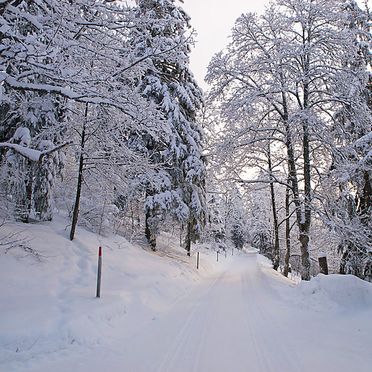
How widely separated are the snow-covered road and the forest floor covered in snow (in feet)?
0.05

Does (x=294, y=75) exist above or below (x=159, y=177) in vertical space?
above

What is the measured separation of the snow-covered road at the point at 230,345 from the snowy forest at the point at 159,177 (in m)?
0.04

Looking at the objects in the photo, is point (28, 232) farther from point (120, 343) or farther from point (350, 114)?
point (350, 114)

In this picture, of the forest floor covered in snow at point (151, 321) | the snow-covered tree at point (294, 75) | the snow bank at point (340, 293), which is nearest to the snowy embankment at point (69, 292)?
the forest floor covered in snow at point (151, 321)

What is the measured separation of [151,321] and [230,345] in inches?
86.8

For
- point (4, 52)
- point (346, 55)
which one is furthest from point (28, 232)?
point (346, 55)

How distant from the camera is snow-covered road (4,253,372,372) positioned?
4.31 m

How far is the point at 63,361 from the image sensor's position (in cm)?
432

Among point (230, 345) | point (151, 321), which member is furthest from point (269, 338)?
point (151, 321)

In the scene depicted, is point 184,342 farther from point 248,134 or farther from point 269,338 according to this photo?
point 248,134

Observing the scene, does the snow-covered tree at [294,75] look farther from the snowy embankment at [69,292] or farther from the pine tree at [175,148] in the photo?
the snowy embankment at [69,292]

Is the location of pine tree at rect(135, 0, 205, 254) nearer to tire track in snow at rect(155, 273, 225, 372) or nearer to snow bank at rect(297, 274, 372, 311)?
tire track in snow at rect(155, 273, 225, 372)

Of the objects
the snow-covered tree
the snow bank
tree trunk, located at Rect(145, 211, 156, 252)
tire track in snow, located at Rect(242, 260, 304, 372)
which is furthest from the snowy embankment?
the snow-covered tree

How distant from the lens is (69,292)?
7.02 metres
